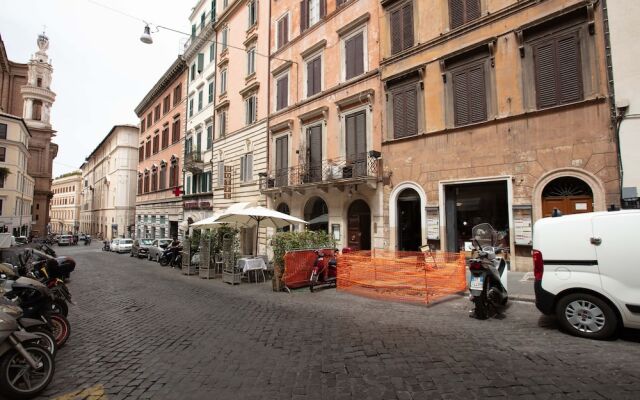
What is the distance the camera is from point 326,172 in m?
17.4

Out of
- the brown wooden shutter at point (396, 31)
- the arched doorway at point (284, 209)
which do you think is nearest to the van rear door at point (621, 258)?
the brown wooden shutter at point (396, 31)

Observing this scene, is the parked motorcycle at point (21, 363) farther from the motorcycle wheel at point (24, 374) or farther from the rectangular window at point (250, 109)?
the rectangular window at point (250, 109)

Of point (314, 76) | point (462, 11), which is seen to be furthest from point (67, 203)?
point (462, 11)

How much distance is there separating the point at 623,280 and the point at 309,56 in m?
17.8

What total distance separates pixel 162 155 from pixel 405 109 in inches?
1265

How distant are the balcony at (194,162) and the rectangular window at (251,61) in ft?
29.0

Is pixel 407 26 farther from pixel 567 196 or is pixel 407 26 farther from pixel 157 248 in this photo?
pixel 157 248

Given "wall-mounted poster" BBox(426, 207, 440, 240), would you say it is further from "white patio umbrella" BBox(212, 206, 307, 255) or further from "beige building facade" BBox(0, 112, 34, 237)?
"beige building facade" BBox(0, 112, 34, 237)

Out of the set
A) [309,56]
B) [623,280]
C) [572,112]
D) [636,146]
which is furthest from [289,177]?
[623,280]

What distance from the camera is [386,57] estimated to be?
15.2 meters

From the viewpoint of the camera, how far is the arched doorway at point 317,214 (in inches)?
708

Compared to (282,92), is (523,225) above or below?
below

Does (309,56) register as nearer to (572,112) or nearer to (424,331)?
(572,112)

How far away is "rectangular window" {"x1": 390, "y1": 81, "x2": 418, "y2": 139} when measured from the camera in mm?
14023
